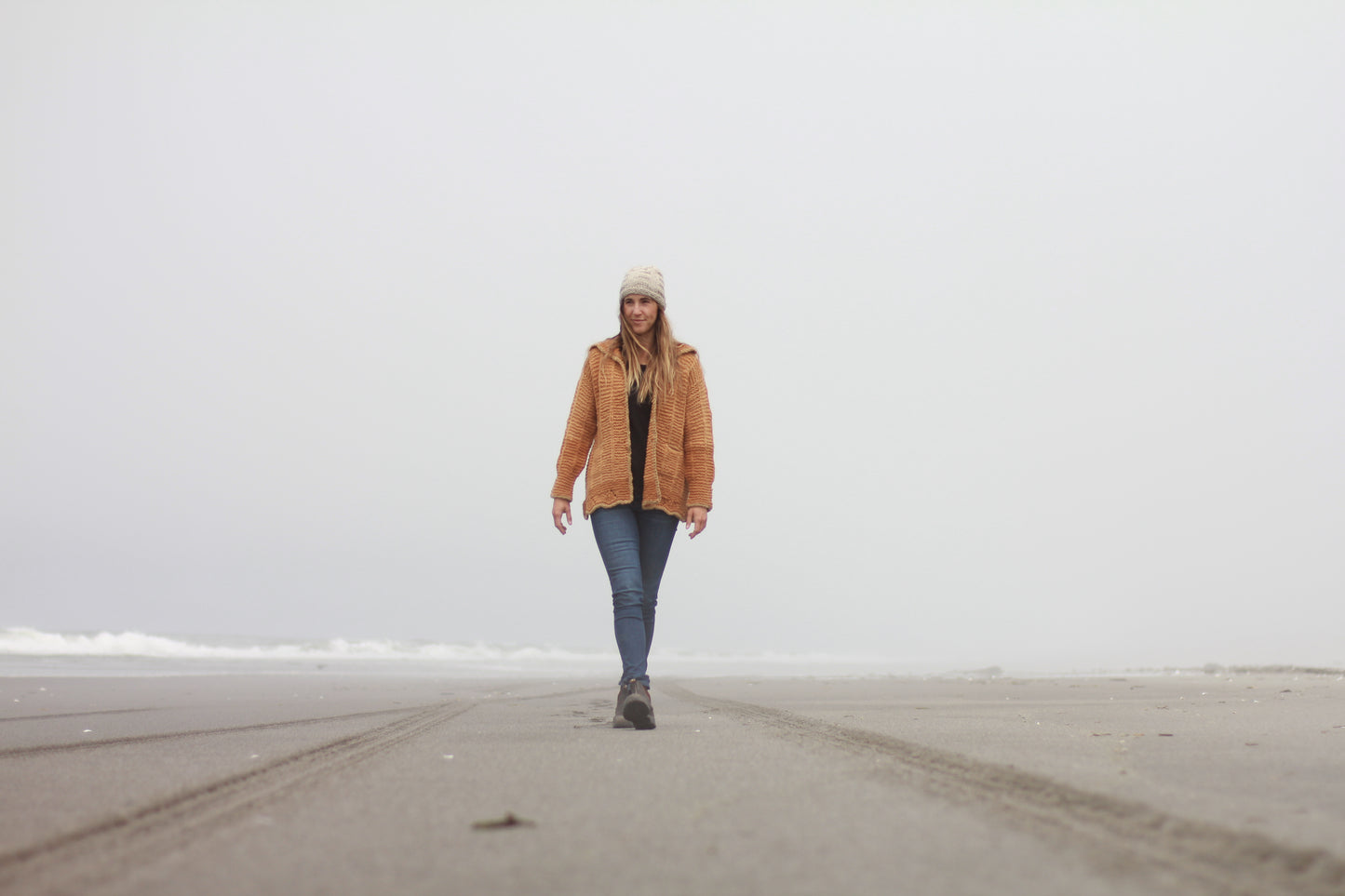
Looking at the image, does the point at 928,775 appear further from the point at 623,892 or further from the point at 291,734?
the point at 291,734

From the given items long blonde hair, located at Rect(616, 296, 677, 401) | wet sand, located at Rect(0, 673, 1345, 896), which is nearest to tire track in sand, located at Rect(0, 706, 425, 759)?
wet sand, located at Rect(0, 673, 1345, 896)

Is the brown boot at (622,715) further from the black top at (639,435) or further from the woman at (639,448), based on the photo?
the black top at (639,435)

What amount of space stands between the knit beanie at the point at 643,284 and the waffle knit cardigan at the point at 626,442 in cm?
25

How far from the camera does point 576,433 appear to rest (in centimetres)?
467

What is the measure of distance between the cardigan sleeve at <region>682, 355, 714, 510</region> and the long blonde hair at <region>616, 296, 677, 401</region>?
0.16m

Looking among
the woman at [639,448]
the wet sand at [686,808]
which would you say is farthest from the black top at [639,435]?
the wet sand at [686,808]

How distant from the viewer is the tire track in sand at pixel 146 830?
152 centimetres

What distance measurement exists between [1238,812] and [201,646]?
23.4 meters

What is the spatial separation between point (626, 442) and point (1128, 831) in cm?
306

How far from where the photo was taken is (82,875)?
4.95 feet

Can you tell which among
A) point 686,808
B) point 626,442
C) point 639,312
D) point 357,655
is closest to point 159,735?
point 626,442

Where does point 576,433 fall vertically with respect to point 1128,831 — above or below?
above

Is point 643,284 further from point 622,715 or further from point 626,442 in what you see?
point 622,715

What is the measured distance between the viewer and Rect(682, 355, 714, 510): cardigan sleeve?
4688 mm
